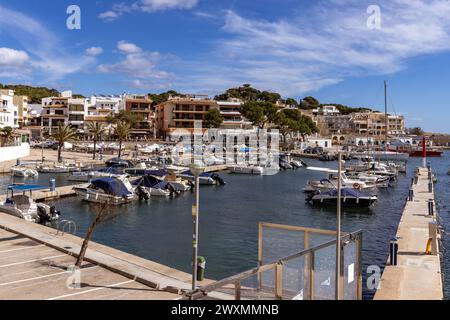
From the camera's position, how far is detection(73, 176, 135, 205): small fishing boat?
36.2m

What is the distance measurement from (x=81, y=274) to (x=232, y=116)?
345 ft

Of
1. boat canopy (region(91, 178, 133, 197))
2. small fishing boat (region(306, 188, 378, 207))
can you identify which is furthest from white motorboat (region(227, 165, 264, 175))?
boat canopy (region(91, 178, 133, 197))

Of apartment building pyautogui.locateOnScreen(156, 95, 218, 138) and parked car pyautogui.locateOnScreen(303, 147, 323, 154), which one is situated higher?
apartment building pyautogui.locateOnScreen(156, 95, 218, 138)

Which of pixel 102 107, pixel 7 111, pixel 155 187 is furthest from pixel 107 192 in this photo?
pixel 102 107

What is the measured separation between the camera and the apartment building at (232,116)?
11725 cm

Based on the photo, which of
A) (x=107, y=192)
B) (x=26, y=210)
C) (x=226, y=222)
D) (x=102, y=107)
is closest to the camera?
(x=26, y=210)

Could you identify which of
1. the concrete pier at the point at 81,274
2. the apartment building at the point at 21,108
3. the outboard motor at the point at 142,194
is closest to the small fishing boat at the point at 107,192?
→ the outboard motor at the point at 142,194

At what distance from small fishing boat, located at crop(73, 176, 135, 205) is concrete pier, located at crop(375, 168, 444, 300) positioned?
20.8 meters

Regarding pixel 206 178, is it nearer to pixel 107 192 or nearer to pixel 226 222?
pixel 107 192

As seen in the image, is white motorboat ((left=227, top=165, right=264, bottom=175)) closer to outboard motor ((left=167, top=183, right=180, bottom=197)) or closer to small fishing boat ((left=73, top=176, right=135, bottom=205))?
outboard motor ((left=167, top=183, right=180, bottom=197))

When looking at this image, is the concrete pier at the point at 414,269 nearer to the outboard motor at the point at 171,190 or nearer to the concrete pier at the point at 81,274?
the concrete pier at the point at 81,274

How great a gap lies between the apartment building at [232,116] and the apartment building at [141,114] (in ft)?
60.4

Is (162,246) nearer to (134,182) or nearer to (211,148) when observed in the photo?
(134,182)

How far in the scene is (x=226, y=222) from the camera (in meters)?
31.4
